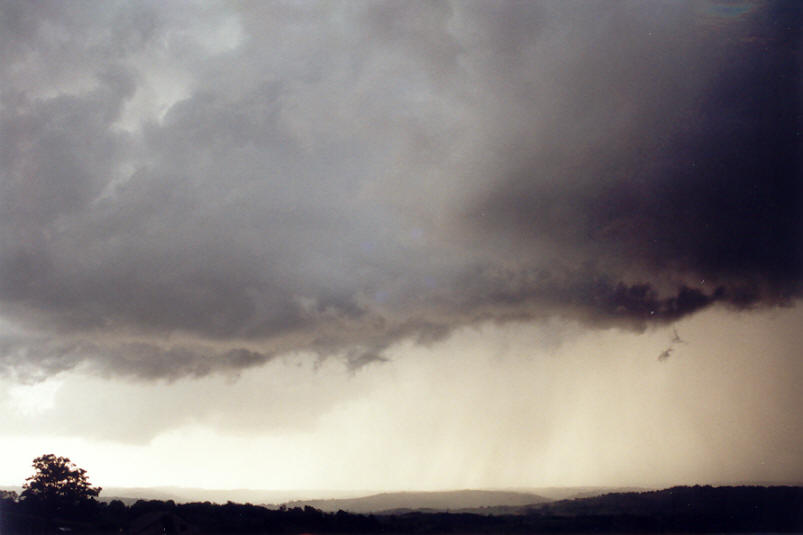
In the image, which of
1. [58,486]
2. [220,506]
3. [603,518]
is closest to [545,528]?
[603,518]

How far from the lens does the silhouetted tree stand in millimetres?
67188

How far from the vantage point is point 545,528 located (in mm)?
66438

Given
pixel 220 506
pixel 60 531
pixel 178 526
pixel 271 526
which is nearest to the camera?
pixel 178 526

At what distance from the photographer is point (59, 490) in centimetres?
6950

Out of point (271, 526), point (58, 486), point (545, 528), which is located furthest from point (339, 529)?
point (58, 486)


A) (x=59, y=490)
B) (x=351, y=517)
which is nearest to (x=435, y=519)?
(x=351, y=517)

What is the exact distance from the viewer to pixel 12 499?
70.3m

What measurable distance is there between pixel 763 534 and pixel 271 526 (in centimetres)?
4669

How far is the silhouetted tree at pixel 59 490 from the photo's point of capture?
67188mm

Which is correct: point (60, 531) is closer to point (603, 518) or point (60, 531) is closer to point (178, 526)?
point (178, 526)

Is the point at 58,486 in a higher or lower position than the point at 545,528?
higher

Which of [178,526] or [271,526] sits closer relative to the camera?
[178,526]

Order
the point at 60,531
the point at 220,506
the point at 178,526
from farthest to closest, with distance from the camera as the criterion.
Result: the point at 220,506, the point at 60,531, the point at 178,526

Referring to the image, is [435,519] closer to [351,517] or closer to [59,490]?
[351,517]
